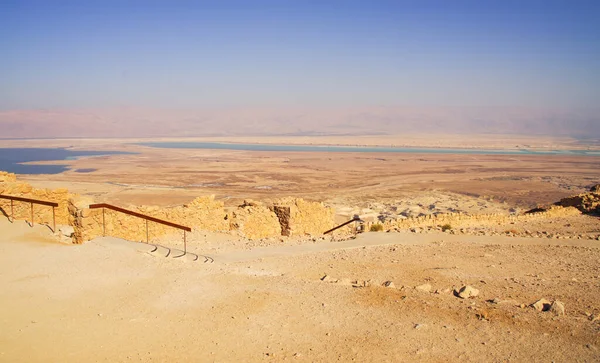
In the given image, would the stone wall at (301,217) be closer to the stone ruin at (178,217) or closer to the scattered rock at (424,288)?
the stone ruin at (178,217)

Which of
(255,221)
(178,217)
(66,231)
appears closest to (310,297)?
(66,231)

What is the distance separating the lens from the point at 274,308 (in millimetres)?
7297

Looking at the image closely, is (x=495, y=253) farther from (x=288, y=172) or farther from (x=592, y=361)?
(x=288, y=172)

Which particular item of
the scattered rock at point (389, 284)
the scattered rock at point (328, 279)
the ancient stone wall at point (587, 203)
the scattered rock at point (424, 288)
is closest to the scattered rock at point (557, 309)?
the scattered rock at point (424, 288)

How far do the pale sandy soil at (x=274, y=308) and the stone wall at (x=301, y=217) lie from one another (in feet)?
13.9

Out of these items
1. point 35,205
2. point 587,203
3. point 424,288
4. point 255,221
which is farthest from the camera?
point 587,203

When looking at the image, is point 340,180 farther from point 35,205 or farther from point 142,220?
point 35,205

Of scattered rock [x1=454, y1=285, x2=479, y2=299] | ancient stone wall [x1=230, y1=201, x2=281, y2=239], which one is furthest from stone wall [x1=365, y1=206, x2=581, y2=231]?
scattered rock [x1=454, y1=285, x2=479, y2=299]

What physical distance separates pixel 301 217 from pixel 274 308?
8.67 metres

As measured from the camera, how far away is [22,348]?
5957 mm

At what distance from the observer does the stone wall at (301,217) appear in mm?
15445

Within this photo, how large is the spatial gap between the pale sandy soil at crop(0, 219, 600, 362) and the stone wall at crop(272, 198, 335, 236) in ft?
13.9

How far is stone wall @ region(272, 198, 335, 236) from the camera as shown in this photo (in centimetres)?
1545

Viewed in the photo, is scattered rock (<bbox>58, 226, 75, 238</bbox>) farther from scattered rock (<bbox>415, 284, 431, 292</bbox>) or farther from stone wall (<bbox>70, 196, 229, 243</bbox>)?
scattered rock (<bbox>415, 284, 431, 292</bbox>)
